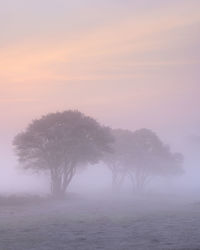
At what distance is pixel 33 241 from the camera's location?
22.0m

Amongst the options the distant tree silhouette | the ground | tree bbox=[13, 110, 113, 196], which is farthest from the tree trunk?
the ground

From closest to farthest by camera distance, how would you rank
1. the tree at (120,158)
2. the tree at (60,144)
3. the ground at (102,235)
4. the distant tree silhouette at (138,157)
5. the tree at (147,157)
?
the ground at (102,235) < the tree at (60,144) < the tree at (120,158) < the distant tree silhouette at (138,157) < the tree at (147,157)

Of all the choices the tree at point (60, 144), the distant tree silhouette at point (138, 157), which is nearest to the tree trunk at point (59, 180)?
the tree at point (60, 144)

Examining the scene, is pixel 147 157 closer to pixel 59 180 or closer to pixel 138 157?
pixel 138 157

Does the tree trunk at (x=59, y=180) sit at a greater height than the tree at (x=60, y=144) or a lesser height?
lesser

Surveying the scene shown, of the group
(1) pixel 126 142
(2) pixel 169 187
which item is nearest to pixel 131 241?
(1) pixel 126 142

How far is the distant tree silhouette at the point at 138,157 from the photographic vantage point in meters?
97.0

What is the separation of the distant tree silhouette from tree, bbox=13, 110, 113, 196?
80.3 ft

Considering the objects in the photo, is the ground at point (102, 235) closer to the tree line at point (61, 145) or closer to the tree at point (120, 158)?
the tree line at point (61, 145)

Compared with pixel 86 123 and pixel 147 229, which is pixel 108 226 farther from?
pixel 86 123

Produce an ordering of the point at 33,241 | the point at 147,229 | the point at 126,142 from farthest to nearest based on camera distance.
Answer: the point at 126,142 < the point at 147,229 < the point at 33,241

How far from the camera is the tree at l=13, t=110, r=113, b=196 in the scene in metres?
64.6

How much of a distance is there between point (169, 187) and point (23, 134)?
7038 cm

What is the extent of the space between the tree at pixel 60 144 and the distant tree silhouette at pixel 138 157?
964 inches
